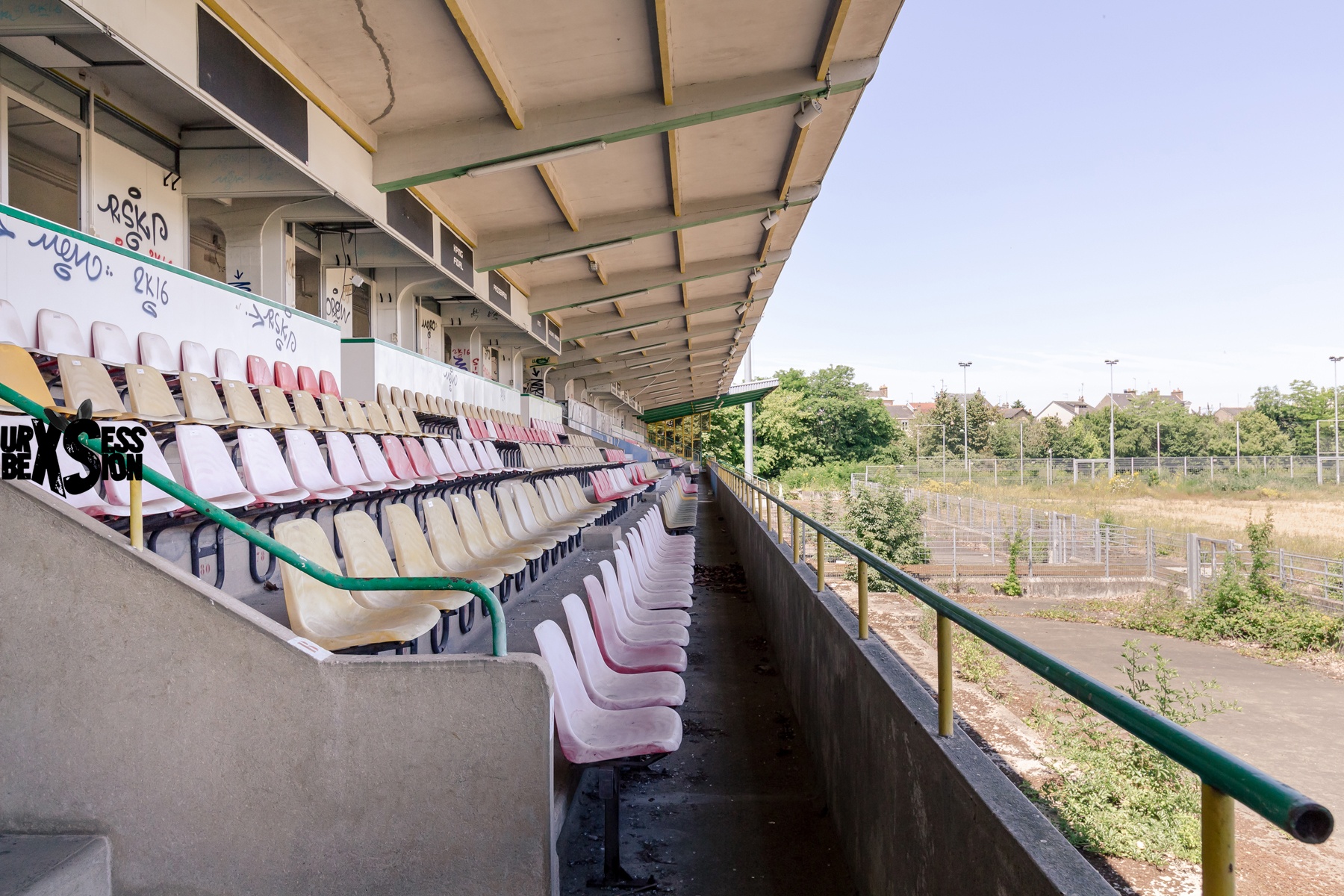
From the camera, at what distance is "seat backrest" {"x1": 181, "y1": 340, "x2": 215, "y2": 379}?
6570 millimetres

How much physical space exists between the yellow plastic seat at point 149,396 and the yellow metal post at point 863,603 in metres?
3.97

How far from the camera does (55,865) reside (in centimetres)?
201

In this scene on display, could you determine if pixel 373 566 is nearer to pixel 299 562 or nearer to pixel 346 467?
pixel 299 562

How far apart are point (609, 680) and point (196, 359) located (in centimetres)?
513

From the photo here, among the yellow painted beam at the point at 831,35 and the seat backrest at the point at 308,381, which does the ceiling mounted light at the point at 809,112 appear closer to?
the yellow painted beam at the point at 831,35

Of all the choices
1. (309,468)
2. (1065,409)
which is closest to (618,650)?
(309,468)

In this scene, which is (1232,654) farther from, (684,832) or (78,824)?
(78,824)

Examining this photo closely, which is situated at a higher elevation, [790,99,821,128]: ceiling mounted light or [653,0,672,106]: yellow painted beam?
[790,99,821,128]: ceiling mounted light

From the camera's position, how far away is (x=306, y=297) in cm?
1320

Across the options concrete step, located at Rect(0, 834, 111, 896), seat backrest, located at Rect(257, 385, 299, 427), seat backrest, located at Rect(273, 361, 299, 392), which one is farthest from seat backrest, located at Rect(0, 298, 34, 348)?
concrete step, located at Rect(0, 834, 111, 896)

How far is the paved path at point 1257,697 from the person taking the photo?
912 cm

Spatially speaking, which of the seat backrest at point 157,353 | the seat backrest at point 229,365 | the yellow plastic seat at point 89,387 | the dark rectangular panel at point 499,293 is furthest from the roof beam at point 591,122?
the dark rectangular panel at point 499,293

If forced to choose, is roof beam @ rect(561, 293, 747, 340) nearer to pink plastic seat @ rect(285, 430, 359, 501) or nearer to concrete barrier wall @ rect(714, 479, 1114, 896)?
pink plastic seat @ rect(285, 430, 359, 501)

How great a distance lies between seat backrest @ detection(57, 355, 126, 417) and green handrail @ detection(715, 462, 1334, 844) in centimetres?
454
